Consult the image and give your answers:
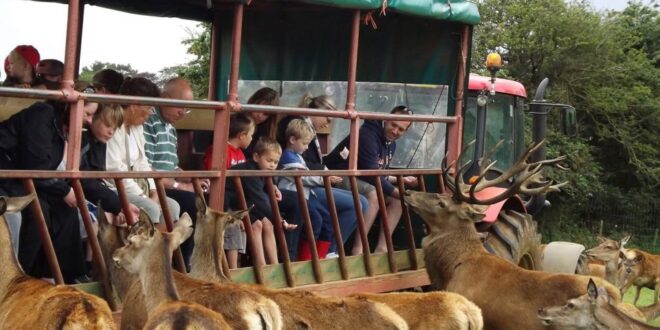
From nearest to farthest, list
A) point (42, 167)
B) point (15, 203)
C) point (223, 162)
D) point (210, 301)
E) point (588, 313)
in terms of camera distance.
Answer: point (15, 203) < point (210, 301) < point (42, 167) < point (223, 162) < point (588, 313)

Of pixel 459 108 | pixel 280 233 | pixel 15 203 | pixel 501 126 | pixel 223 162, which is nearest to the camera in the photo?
pixel 15 203

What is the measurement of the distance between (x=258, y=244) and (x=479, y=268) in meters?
2.14

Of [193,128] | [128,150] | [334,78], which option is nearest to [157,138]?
[128,150]

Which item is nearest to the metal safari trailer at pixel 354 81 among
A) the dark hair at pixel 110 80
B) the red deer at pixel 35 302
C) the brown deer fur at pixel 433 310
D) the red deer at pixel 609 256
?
the dark hair at pixel 110 80

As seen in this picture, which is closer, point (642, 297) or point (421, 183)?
point (421, 183)

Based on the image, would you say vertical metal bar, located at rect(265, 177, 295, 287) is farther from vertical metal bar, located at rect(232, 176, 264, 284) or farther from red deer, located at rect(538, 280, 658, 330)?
red deer, located at rect(538, 280, 658, 330)

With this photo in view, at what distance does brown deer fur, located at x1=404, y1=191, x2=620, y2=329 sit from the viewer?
8375 millimetres

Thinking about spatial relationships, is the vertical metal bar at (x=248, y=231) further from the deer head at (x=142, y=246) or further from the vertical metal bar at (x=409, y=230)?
the vertical metal bar at (x=409, y=230)

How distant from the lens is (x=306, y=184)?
27.4 ft

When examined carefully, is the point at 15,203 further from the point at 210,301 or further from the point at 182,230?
the point at 210,301

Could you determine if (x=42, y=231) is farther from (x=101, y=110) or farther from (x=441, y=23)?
(x=441, y=23)

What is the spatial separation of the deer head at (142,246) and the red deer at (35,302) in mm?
519

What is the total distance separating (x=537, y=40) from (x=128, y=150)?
1982 cm

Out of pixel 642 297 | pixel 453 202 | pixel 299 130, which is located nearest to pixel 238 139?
pixel 299 130
